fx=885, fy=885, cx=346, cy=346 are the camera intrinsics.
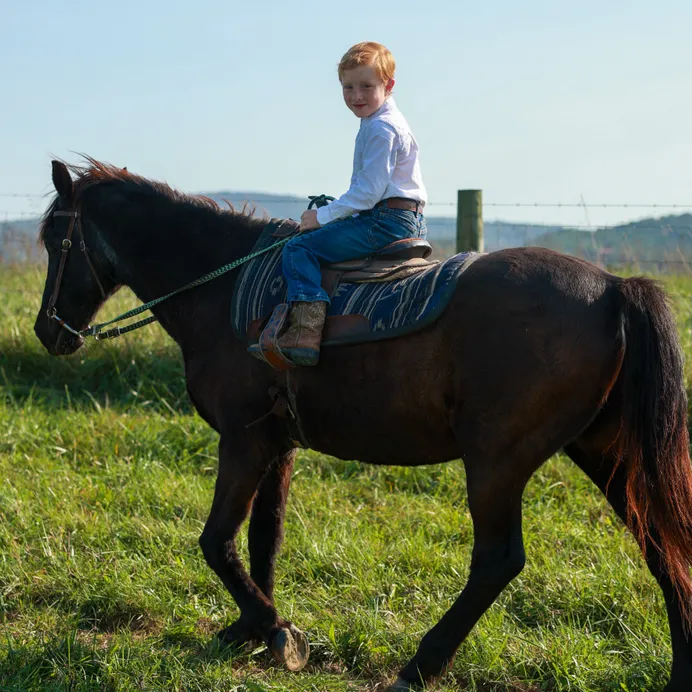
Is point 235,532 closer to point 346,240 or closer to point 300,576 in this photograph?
point 300,576

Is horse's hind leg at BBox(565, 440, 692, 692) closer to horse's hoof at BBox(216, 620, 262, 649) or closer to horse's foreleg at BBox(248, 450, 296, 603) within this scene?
horse's foreleg at BBox(248, 450, 296, 603)

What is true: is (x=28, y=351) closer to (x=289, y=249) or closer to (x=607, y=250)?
(x=289, y=249)

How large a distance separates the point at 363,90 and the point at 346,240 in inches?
25.5

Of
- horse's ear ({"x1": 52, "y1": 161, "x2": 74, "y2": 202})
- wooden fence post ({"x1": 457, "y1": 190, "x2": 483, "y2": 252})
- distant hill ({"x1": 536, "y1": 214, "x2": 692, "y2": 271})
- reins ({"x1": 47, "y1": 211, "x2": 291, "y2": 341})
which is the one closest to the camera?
reins ({"x1": 47, "y1": 211, "x2": 291, "y2": 341})

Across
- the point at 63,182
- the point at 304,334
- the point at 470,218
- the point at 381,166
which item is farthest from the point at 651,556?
the point at 470,218

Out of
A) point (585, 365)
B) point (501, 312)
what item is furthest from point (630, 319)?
point (501, 312)

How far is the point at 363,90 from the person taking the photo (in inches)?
151

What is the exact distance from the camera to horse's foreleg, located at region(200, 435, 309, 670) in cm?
399

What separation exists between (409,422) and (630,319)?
972 mm

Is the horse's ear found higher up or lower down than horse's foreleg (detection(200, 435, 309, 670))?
higher up

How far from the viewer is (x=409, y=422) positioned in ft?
12.1

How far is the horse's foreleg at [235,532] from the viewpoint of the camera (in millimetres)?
3988

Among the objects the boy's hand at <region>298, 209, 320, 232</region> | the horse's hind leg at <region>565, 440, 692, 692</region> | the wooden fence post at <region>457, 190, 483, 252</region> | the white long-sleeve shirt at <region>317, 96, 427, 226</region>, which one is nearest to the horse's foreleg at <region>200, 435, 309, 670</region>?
the boy's hand at <region>298, 209, 320, 232</region>

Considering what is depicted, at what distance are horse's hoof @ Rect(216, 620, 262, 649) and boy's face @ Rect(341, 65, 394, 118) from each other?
2355 mm
